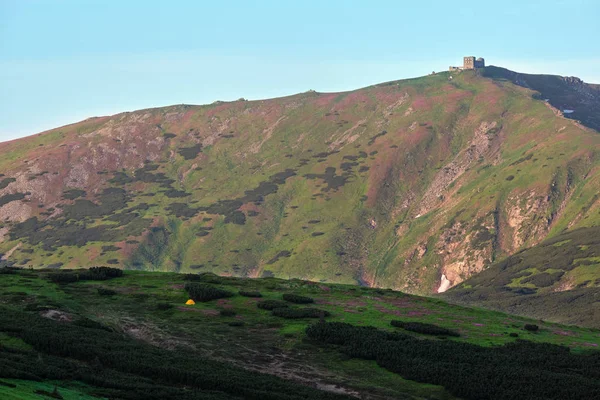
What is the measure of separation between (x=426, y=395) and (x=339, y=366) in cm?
1176

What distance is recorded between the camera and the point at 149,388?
56562 millimetres

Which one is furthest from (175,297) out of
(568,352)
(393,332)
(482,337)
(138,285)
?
(568,352)

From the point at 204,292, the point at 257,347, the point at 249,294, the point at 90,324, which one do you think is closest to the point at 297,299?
the point at 249,294

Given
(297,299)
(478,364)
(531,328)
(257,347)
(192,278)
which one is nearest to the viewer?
(478,364)

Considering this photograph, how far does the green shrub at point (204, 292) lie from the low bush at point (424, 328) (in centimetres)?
2674

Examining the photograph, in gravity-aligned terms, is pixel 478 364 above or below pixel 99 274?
below

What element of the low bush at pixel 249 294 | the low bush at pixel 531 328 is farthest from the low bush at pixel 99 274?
→ the low bush at pixel 531 328

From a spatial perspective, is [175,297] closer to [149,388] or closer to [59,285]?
[59,285]

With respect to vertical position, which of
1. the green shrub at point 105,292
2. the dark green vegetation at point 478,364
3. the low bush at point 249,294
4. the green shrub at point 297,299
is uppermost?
the green shrub at point 105,292

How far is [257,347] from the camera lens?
84.8 metres

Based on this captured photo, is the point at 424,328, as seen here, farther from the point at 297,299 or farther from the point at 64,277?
the point at 64,277

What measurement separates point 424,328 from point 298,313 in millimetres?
17331

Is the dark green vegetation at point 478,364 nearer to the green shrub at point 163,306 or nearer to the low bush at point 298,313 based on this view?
the low bush at point 298,313

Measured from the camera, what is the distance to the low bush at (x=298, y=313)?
3858 inches
